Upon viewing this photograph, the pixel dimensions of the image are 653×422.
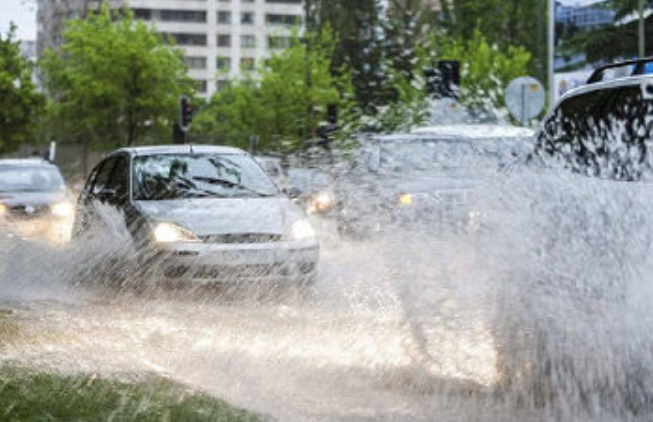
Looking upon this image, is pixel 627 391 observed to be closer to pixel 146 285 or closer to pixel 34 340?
pixel 34 340

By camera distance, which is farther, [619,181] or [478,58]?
[478,58]

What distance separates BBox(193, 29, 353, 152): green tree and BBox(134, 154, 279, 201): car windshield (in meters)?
37.9

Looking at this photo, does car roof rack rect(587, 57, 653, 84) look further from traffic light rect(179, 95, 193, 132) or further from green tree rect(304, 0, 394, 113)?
green tree rect(304, 0, 394, 113)

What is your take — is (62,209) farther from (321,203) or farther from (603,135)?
(603,135)

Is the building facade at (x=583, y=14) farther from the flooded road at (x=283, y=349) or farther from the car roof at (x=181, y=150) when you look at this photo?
the flooded road at (x=283, y=349)

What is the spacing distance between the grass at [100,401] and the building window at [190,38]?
371 ft

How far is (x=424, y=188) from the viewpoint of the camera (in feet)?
27.9

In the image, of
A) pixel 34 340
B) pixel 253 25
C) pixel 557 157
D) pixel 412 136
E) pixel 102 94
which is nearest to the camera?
pixel 557 157

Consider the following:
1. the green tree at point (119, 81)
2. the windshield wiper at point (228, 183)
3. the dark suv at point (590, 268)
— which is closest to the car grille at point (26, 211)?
the windshield wiper at point (228, 183)

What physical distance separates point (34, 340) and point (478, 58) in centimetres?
4222

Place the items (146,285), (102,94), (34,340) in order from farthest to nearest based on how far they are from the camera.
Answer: (102,94) → (146,285) → (34,340)

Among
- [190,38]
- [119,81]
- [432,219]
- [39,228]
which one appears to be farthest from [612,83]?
[190,38]

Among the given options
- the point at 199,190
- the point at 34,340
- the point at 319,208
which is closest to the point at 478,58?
the point at 319,208

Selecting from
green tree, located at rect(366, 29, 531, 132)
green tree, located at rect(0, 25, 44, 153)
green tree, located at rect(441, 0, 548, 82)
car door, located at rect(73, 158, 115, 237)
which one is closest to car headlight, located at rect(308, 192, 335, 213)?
car door, located at rect(73, 158, 115, 237)
